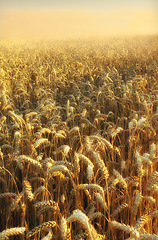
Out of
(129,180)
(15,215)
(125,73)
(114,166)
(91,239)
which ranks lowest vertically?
(15,215)

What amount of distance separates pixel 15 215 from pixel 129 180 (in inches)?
39.4

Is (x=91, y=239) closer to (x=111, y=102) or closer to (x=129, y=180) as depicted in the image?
(x=129, y=180)

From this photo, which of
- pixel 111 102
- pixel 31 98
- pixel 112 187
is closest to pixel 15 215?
pixel 112 187

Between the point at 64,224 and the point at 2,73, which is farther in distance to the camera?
the point at 2,73

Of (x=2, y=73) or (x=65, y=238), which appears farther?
(x=2, y=73)

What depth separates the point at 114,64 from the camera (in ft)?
27.2

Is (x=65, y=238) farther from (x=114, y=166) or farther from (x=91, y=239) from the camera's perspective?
(x=114, y=166)

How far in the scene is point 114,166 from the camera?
225 cm

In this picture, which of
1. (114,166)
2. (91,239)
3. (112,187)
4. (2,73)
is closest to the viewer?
(91,239)

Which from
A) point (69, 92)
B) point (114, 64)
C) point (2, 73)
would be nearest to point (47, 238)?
point (69, 92)

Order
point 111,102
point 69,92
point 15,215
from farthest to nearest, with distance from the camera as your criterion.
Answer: point 69,92 → point 111,102 → point 15,215

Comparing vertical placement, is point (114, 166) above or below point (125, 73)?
below

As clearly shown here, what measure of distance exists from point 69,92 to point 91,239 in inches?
→ 191

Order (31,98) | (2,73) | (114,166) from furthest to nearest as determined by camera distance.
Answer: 1. (2,73)
2. (31,98)
3. (114,166)
